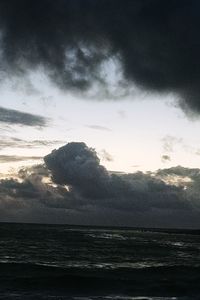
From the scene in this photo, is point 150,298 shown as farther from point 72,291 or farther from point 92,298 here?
point 72,291

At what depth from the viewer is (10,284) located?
36.3m

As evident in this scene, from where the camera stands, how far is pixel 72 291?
112ft

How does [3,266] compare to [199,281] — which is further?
[3,266]

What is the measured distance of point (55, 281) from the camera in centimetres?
3897

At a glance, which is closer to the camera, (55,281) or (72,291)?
(72,291)

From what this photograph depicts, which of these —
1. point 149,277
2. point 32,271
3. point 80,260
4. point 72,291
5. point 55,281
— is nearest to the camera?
point 72,291

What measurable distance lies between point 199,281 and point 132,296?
1057cm

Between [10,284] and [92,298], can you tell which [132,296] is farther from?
[10,284]

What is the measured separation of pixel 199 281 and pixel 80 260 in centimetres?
2322

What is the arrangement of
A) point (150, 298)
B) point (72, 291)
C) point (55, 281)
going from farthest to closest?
point (55, 281) → point (72, 291) → point (150, 298)

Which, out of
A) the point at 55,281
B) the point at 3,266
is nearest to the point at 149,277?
the point at 55,281

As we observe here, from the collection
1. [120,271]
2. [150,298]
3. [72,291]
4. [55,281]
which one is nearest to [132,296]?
[150,298]

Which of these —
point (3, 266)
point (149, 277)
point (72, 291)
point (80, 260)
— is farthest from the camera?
point (80, 260)

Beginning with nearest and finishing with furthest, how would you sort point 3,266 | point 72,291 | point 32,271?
point 72,291
point 32,271
point 3,266
